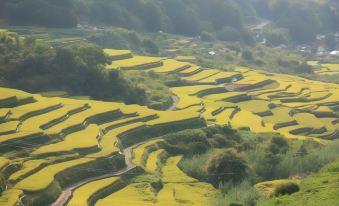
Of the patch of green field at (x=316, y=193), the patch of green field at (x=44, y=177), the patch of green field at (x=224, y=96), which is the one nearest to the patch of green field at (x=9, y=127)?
the patch of green field at (x=44, y=177)

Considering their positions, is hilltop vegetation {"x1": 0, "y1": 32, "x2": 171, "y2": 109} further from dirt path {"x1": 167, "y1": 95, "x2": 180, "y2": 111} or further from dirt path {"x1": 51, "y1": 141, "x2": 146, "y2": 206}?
dirt path {"x1": 51, "y1": 141, "x2": 146, "y2": 206}

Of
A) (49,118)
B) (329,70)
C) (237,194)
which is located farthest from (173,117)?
(329,70)

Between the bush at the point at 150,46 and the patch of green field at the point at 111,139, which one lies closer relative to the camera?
the patch of green field at the point at 111,139

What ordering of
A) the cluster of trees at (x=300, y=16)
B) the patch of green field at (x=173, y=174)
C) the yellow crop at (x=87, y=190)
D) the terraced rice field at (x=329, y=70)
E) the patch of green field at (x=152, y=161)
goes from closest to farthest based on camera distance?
the yellow crop at (x=87, y=190) → the patch of green field at (x=173, y=174) → the patch of green field at (x=152, y=161) → the terraced rice field at (x=329, y=70) → the cluster of trees at (x=300, y=16)

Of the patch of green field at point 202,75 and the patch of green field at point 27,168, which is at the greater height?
the patch of green field at point 27,168

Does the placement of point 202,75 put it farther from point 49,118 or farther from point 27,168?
point 27,168

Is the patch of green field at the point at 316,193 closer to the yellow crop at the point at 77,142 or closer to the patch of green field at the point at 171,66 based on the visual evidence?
the yellow crop at the point at 77,142
